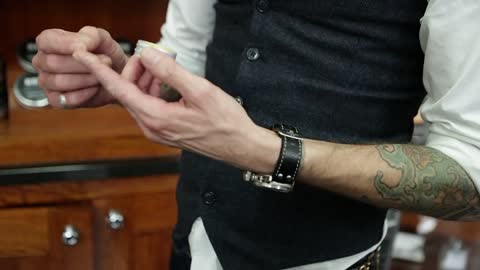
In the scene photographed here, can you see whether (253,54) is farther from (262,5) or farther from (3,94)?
(3,94)

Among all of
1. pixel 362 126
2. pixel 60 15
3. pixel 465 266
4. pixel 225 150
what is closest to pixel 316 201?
pixel 362 126

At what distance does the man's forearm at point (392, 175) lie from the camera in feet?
2.33

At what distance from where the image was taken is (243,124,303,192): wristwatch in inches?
27.0

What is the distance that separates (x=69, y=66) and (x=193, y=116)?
233 mm

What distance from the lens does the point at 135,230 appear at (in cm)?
139

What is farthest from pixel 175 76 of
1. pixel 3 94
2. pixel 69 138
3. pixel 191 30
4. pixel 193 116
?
pixel 3 94

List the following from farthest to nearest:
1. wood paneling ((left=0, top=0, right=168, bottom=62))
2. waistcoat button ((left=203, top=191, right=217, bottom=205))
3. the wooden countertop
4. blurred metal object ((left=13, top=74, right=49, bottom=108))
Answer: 1. wood paneling ((left=0, top=0, right=168, bottom=62))
2. blurred metal object ((left=13, top=74, right=49, bottom=108))
3. the wooden countertop
4. waistcoat button ((left=203, top=191, right=217, bottom=205))

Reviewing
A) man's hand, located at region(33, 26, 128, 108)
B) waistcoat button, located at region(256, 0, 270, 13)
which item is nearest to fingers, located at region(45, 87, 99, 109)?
man's hand, located at region(33, 26, 128, 108)

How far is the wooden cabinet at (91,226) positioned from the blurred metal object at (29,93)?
0.22 m

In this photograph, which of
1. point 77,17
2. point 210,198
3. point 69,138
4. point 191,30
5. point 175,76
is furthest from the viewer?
point 77,17

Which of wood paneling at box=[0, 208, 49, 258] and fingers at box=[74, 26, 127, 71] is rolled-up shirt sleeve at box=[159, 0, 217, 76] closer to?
fingers at box=[74, 26, 127, 71]

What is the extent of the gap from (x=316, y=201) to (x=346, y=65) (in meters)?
0.20

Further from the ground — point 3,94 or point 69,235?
point 3,94

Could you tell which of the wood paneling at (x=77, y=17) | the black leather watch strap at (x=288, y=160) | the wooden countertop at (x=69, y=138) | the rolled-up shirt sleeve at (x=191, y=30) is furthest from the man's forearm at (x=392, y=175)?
the wood paneling at (x=77, y=17)
